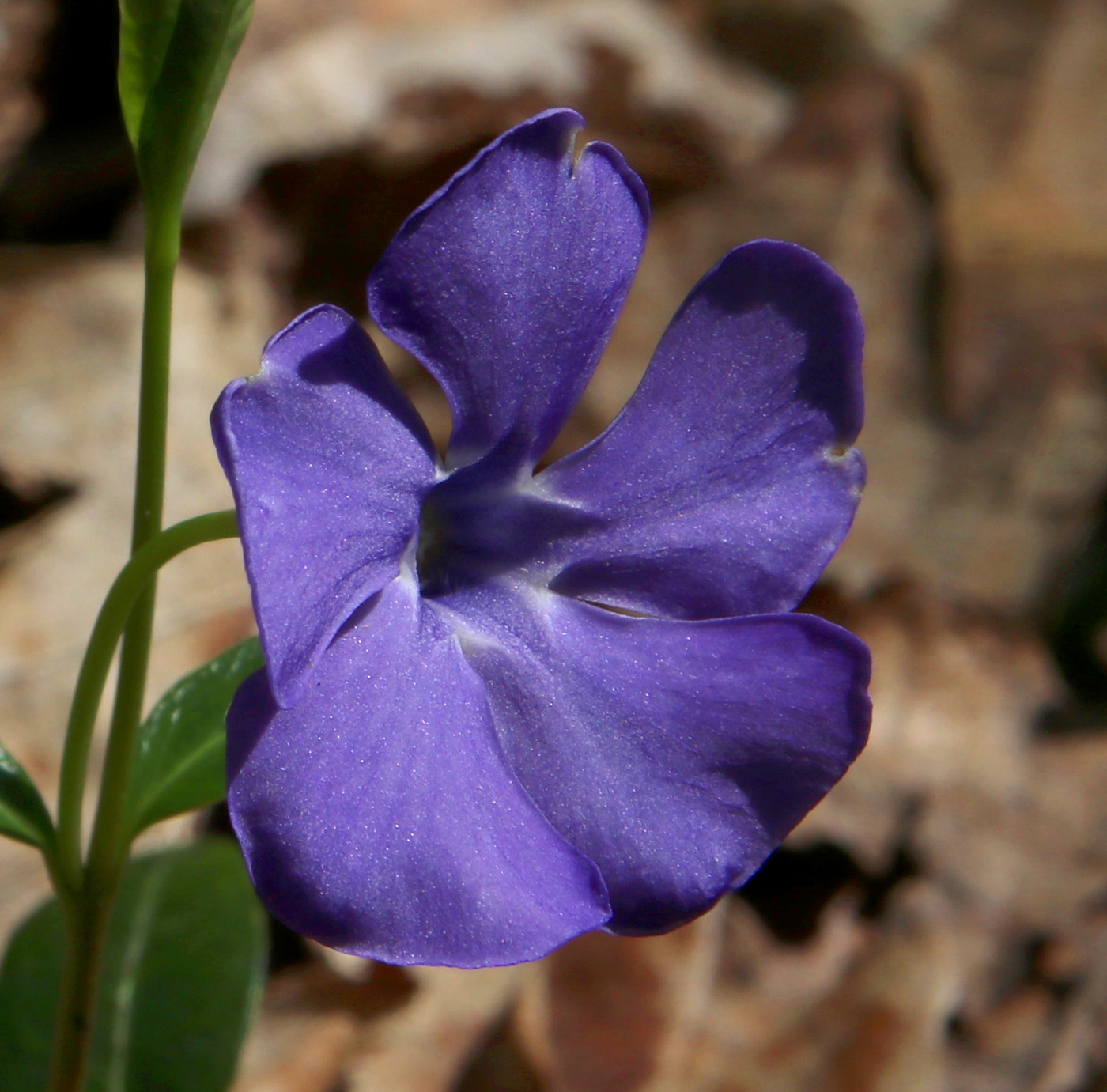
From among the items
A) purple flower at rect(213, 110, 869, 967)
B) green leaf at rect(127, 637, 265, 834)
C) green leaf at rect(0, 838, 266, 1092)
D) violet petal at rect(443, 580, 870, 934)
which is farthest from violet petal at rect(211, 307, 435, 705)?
green leaf at rect(0, 838, 266, 1092)

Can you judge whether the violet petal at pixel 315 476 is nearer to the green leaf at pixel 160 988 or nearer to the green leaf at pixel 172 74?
the green leaf at pixel 172 74

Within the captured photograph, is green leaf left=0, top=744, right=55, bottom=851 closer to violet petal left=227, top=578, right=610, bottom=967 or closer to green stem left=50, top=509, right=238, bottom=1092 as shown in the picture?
green stem left=50, top=509, right=238, bottom=1092

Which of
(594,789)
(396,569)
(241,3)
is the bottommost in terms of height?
(594,789)

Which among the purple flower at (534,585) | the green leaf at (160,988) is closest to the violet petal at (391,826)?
the purple flower at (534,585)

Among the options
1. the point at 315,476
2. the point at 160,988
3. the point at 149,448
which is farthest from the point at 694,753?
the point at 160,988

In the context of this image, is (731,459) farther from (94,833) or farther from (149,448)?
(94,833)

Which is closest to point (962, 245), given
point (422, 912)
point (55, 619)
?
point (55, 619)

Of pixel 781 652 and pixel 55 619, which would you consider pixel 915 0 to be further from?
pixel 781 652
